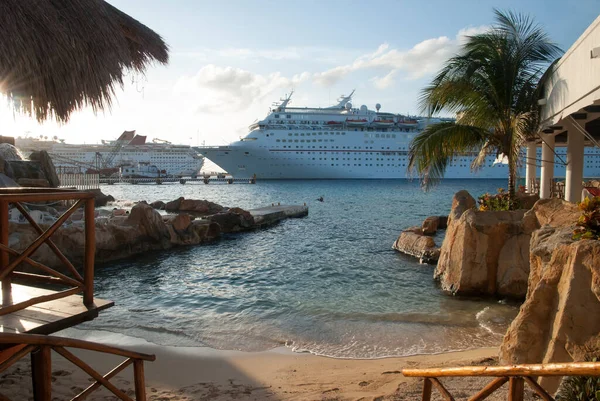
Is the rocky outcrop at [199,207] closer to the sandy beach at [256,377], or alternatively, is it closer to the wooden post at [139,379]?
the sandy beach at [256,377]

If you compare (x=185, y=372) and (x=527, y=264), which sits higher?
(x=527, y=264)

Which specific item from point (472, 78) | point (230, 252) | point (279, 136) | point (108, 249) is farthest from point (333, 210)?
point (279, 136)

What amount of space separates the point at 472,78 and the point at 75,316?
8097 mm

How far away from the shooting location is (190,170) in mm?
82250

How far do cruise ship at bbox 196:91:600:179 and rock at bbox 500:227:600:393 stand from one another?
52.8 meters

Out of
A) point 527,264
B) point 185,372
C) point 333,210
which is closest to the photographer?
point 185,372

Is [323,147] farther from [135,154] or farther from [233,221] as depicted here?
[135,154]

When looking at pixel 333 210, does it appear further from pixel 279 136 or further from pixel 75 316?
pixel 279 136

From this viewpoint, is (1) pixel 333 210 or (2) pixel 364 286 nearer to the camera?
(2) pixel 364 286

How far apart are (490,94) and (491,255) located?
3076 millimetres

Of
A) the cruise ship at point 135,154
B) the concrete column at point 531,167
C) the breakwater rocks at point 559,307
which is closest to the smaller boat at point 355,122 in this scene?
the cruise ship at point 135,154

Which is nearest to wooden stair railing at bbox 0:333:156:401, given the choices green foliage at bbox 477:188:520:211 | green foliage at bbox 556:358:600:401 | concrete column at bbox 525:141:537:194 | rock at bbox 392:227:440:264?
green foliage at bbox 556:358:600:401

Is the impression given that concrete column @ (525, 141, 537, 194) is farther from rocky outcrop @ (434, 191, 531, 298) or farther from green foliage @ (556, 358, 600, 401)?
green foliage @ (556, 358, 600, 401)

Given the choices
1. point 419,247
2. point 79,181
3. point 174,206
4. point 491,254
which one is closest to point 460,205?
point 491,254
